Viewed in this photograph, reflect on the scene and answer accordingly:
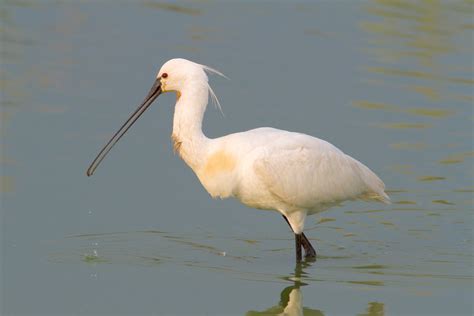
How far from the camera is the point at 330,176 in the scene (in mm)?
9617

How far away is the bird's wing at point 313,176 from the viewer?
30.2ft

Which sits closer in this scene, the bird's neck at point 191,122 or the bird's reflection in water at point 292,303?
the bird's reflection in water at point 292,303

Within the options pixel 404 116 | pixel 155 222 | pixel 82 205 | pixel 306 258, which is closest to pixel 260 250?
pixel 306 258

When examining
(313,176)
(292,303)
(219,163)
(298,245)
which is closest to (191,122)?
(219,163)

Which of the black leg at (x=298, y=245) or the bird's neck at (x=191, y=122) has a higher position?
the bird's neck at (x=191, y=122)

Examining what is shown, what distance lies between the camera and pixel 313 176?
375 inches

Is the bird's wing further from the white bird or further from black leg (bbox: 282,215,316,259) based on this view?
black leg (bbox: 282,215,316,259)

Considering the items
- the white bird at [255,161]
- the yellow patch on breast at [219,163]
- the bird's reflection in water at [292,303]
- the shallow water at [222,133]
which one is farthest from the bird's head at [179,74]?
the bird's reflection in water at [292,303]

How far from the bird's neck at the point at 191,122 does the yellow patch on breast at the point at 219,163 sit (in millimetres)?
74

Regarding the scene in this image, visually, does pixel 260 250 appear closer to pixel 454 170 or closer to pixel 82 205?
pixel 82 205

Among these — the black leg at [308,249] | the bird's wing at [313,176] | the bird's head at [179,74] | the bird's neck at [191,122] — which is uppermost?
the bird's head at [179,74]

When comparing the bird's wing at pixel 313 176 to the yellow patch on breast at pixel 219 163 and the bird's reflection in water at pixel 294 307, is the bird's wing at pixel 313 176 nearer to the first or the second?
the yellow patch on breast at pixel 219 163

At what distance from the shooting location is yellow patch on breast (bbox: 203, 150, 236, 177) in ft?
30.1

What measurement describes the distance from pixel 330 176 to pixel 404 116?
4.97m
